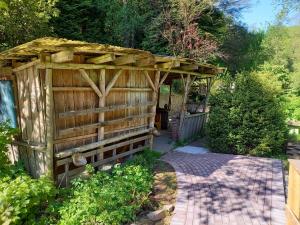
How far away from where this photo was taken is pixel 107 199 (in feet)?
15.4

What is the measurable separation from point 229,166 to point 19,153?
16.4 feet

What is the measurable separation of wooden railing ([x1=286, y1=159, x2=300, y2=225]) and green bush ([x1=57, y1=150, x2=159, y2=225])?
9.15 feet

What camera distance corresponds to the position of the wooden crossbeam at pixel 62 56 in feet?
15.5

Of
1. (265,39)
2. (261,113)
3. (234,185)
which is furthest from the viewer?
(265,39)

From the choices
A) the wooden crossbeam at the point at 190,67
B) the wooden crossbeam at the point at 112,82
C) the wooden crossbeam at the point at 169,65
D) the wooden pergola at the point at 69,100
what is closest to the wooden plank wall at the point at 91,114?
the wooden pergola at the point at 69,100

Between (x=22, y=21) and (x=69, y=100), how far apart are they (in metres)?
8.50

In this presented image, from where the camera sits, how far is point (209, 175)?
6559 millimetres

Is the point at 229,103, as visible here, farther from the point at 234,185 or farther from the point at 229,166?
the point at 234,185

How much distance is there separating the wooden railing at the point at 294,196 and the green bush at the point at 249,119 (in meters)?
6.71

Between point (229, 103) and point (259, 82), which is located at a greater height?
point (259, 82)

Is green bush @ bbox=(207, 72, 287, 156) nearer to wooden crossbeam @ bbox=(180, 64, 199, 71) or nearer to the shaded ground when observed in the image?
wooden crossbeam @ bbox=(180, 64, 199, 71)

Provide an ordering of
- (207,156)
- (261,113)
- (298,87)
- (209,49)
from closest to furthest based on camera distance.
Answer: (207,156), (261,113), (209,49), (298,87)

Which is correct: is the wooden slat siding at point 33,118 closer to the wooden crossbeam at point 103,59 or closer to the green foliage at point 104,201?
the green foliage at point 104,201

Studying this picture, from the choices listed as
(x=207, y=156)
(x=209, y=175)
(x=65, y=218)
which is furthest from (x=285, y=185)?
(x=65, y=218)
